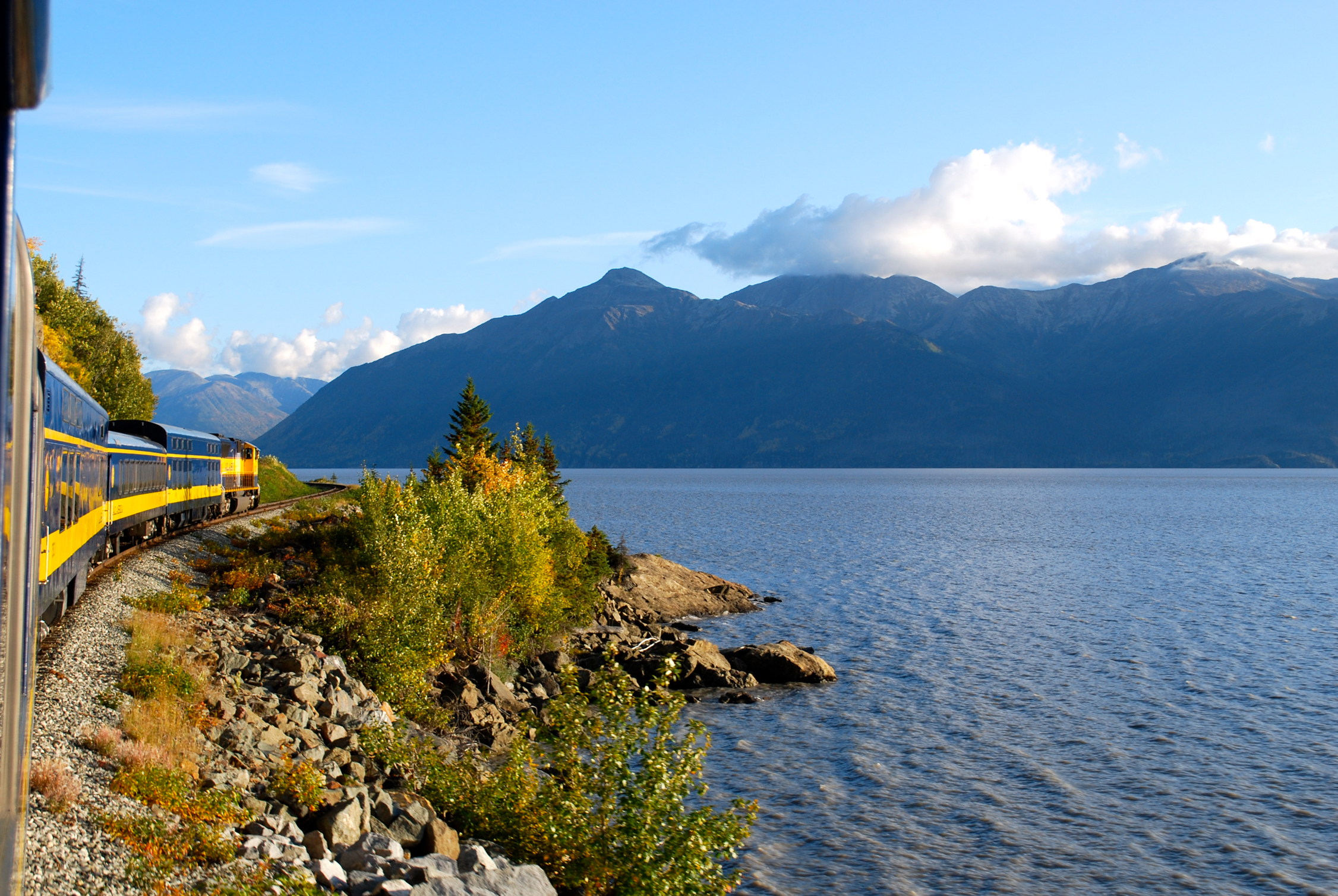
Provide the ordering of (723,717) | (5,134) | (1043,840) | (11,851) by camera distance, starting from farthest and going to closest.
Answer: (723,717) → (1043,840) → (11,851) → (5,134)

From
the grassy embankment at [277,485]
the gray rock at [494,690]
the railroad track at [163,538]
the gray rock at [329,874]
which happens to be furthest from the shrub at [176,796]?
the grassy embankment at [277,485]

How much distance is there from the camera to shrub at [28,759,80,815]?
1345 centimetres

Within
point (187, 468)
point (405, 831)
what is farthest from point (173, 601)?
point (187, 468)

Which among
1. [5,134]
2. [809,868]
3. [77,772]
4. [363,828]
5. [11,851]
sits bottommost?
[809,868]

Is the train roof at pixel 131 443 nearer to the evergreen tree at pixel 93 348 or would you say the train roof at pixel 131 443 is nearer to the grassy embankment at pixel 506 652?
the grassy embankment at pixel 506 652

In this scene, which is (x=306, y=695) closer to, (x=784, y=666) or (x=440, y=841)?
(x=440, y=841)

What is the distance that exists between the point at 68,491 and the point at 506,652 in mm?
23841

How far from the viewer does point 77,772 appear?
15.2 metres

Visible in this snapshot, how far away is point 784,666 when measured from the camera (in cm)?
4291

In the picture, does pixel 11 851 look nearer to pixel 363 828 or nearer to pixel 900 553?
pixel 363 828

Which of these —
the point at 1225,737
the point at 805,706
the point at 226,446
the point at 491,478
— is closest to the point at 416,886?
the point at 805,706

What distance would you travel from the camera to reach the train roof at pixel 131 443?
102ft

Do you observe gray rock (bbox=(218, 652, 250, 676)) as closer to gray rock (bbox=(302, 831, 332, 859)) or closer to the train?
the train

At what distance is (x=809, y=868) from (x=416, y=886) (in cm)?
1195
